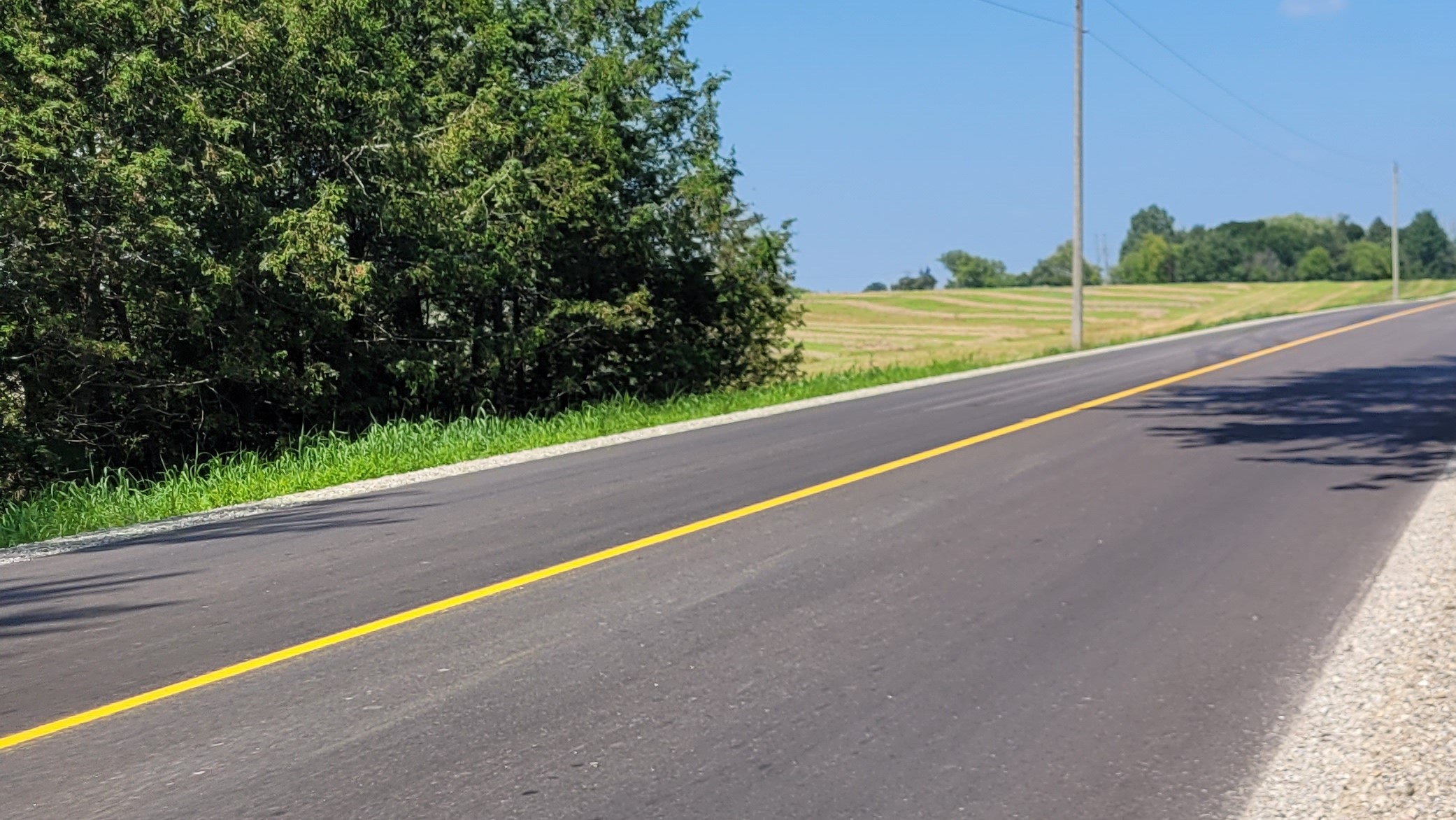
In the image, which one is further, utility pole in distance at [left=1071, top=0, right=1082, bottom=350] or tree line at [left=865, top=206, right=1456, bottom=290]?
tree line at [left=865, top=206, right=1456, bottom=290]

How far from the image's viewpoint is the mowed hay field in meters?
47.2

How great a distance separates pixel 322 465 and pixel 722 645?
8.02 meters

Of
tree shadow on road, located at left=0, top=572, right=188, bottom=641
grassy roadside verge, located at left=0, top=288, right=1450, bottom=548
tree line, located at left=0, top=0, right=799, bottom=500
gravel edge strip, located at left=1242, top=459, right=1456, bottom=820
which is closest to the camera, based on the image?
gravel edge strip, located at left=1242, top=459, right=1456, bottom=820

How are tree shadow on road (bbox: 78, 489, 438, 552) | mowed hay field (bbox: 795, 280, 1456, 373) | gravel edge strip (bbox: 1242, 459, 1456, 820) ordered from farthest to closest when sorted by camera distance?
mowed hay field (bbox: 795, 280, 1456, 373) → tree shadow on road (bbox: 78, 489, 438, 552) → gravel edge strip (bbox: 1242, 459, 1456, 820)

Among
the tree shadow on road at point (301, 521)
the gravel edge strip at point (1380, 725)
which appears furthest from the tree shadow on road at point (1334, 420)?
the tree shadow on road at point (301, 521)

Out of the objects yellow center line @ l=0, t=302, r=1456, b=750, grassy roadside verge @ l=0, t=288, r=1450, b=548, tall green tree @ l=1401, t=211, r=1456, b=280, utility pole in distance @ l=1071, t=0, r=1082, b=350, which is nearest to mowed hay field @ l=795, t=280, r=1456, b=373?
utility pole in distance @ l=1071, t=0, r=1082, b=350

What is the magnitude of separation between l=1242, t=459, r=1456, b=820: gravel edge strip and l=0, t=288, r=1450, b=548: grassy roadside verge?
8.44 metres

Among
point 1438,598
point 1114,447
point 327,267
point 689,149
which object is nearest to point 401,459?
point 327,267

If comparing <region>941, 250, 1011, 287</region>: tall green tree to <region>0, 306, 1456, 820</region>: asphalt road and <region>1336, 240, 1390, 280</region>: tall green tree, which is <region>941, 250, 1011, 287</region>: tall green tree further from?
<region>0, 306, 1456, 820</region>: asphalt road

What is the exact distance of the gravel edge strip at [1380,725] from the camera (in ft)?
12.5

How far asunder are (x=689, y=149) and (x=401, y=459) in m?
14.3

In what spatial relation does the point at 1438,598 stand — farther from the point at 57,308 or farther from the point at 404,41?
the point at 404,41

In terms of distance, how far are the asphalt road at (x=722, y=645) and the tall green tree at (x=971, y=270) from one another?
182 meters

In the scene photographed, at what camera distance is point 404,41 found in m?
20.2
